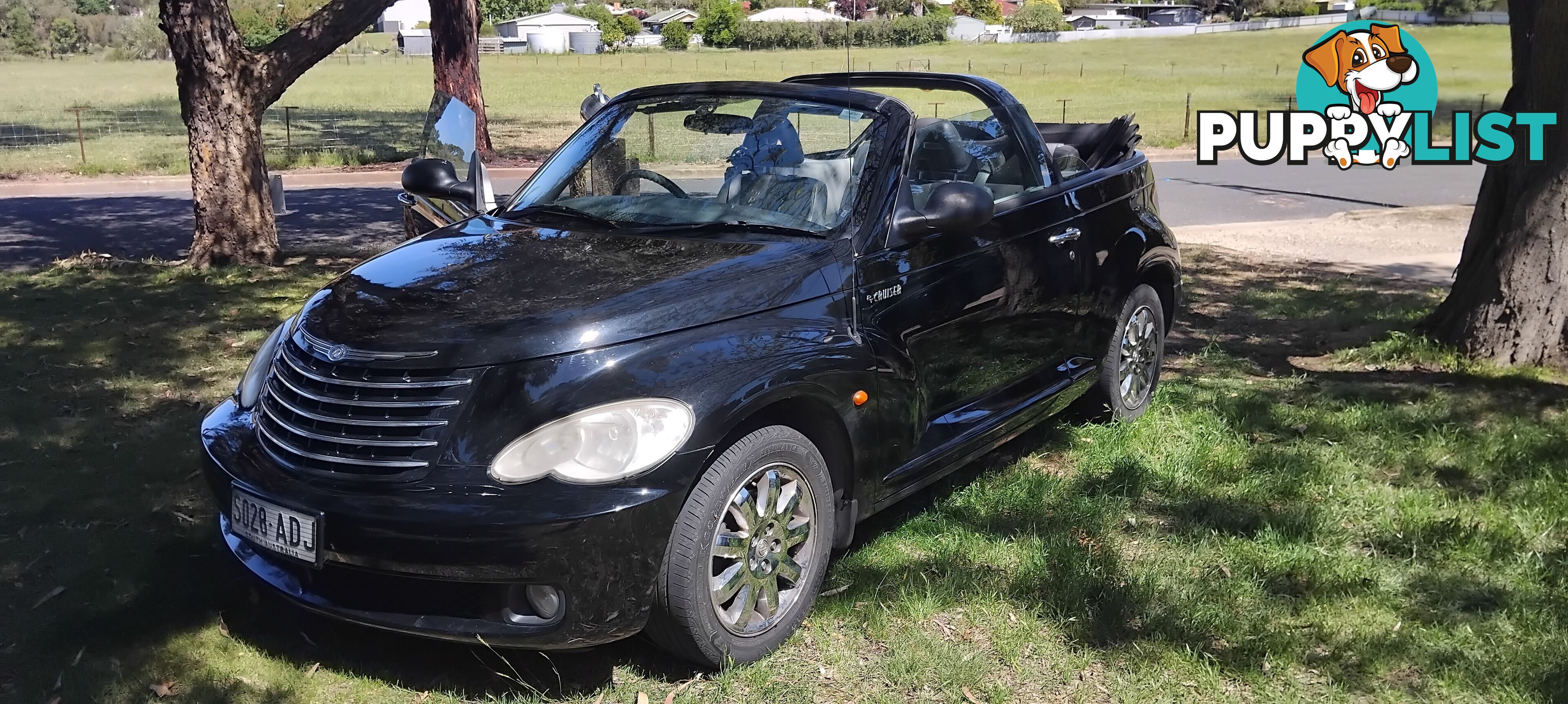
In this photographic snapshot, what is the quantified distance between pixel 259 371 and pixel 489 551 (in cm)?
141

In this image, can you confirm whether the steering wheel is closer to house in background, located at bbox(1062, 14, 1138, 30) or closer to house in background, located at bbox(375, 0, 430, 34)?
house in background, located at bbox(1062, 14, 1138, 30)

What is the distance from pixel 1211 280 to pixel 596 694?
332 inches

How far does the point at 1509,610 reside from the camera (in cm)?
393

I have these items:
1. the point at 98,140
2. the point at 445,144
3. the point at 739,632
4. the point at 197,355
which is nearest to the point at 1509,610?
the point at 739,632

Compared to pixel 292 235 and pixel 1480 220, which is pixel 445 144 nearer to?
pixel 1480 220

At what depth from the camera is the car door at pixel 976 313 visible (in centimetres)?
410

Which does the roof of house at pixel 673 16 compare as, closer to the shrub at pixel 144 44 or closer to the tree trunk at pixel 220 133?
the tree trunk at pixel 220 133

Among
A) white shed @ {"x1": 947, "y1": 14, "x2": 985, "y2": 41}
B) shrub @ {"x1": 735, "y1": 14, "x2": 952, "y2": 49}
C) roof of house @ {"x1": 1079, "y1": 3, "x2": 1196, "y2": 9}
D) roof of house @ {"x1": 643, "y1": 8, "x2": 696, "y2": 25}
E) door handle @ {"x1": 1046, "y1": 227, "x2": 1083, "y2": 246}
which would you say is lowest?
door handle @ {"x1": 1046, "y1": 227, "x2": 1083, "y2": 246}

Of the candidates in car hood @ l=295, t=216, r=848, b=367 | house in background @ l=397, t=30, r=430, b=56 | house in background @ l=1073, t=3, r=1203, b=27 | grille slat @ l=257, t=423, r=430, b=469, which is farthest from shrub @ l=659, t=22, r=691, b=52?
house in background @ l=1073, t=3, r=1203, b=27

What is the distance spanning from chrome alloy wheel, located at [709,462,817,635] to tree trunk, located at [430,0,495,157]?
1607 centimetres

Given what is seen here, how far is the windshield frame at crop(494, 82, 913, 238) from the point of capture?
4188 millimetres

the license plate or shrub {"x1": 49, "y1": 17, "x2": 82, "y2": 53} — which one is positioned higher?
shrub {"x1": 49, "y1": 17, "x2": 82, "y2": 53}

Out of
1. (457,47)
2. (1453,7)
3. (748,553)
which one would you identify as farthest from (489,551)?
(1453,7)

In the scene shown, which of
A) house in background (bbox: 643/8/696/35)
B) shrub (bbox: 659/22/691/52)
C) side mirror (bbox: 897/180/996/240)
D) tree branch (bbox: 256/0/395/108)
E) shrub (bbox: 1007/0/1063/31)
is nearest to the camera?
side mirror (bbox: 897/180/996/240)
